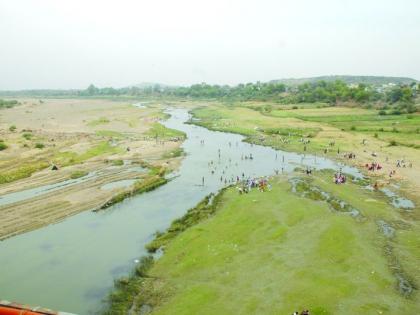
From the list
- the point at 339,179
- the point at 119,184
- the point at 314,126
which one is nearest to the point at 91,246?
the point at 119,184

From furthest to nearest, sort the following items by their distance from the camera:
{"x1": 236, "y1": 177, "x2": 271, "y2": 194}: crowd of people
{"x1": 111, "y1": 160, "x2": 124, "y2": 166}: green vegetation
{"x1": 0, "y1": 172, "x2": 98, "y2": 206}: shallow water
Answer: {"x1": 111, "y1": 160, "x2": 124, "y2": 166}: green vegetation → {"x1": 0, "y1": 172, "x2": 98, "y2": 206}: shallow water → {"x1": 236, "y1": 177, "x2": 271, "y2": 194}: crowd of people

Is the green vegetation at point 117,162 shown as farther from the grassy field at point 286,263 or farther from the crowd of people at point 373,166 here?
the crowd of people at point 373,166

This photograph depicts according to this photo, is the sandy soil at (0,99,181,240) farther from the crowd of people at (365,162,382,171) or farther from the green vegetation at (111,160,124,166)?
the crowd of people at (365,162,382,171)

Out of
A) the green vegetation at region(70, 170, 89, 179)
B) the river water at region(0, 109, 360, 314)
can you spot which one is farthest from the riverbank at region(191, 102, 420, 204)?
the green vegetation at region(70, 170, 89, 179)

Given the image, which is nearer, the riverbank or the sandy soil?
the sandy soil

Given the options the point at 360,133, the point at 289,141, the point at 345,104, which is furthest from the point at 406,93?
the point at 289,141

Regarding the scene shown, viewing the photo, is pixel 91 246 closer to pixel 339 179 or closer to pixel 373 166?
pixel 339 179
